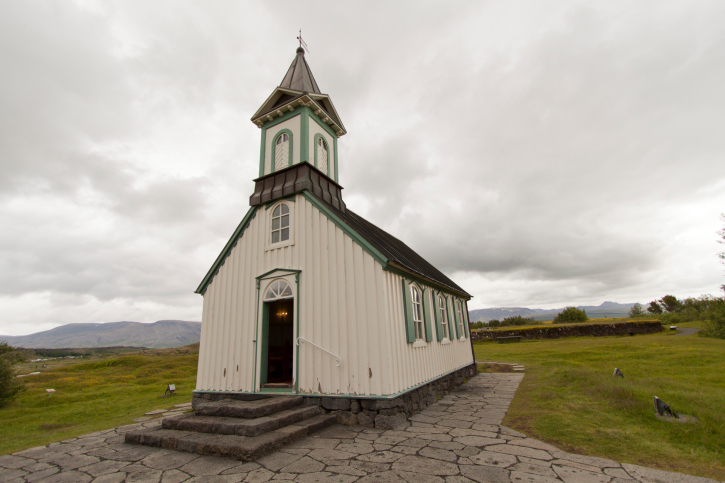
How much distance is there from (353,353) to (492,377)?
364 inches

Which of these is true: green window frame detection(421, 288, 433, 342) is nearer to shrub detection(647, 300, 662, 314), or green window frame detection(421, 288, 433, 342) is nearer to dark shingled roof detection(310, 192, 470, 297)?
dark shingled roof detection(310, 192, 470, 297)

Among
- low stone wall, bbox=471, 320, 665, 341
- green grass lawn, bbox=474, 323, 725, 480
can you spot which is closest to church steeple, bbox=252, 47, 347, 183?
green grass lawn, bbox=474, 323, 725, 480

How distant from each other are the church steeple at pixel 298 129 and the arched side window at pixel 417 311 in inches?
186

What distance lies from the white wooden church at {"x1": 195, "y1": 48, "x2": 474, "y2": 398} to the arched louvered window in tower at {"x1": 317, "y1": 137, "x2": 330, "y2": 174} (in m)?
0.04

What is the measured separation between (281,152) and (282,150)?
8 cm

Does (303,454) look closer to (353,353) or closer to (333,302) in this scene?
(353,353)

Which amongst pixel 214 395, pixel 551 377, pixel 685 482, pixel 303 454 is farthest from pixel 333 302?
pixel 551 377

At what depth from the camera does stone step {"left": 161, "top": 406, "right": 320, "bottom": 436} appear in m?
5.91

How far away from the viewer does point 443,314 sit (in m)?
12.2

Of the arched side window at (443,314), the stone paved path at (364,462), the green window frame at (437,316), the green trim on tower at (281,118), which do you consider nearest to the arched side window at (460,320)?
the arched side window at (443,314)

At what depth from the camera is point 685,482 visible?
3.80 m

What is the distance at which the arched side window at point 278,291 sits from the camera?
881 centimetres

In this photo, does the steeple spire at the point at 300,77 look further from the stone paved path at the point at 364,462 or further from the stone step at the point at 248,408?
the stone paved path at the point at 364,462

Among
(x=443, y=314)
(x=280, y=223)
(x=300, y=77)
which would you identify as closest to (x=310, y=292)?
(x=280, y=223)
